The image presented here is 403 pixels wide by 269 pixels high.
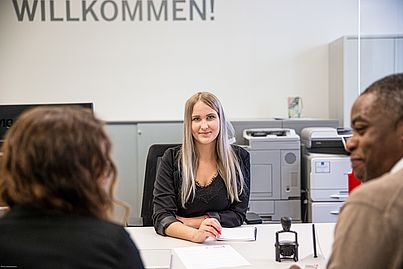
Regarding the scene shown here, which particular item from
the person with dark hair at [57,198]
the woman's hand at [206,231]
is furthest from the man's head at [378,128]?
the woman's hand at [206,231]

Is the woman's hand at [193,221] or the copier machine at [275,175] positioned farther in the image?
the copier machine at [275,175]

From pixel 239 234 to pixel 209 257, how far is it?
363 mm

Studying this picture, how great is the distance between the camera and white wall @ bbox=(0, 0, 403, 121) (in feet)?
15.3

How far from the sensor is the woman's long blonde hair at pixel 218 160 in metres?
2.49

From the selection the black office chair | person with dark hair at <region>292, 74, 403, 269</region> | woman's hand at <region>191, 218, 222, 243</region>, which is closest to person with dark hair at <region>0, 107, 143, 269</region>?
person with dark hair at <region>292, 74, 403, 269</region>

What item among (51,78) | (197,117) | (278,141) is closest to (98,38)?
(51,78)

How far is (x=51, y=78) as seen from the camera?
471cm

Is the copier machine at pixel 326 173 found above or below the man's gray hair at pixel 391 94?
below

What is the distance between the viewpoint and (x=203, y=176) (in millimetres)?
2561

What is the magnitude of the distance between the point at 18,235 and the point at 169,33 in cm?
377

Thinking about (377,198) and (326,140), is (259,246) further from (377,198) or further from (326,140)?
(326,140)

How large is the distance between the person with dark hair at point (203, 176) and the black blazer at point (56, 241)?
1.28 meters

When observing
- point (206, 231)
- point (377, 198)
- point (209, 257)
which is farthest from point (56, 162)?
point (206, 231)

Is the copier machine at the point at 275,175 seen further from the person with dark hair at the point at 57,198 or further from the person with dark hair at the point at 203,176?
the person with dark hair at the point at 57,198
